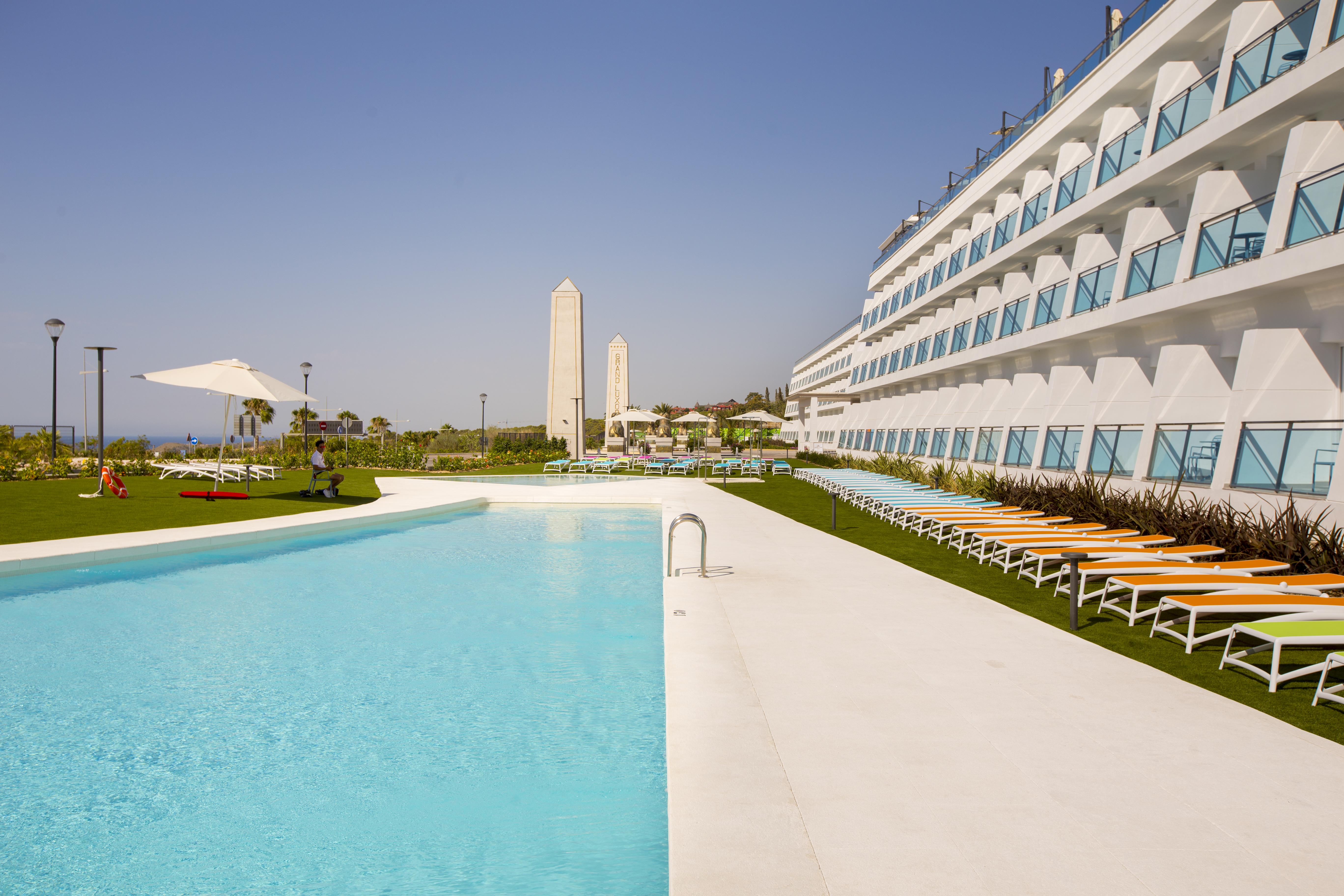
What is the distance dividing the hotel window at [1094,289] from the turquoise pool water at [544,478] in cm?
1507

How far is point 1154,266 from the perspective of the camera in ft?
44.3

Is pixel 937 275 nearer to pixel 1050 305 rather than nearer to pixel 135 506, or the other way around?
pixel 1050 305

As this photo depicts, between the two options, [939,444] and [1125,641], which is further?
[939,444]

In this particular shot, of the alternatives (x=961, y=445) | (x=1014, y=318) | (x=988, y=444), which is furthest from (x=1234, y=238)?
(x=961, y=445)

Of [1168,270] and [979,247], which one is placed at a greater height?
[979,247]

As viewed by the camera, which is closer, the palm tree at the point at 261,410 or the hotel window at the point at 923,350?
the hotel window at the point at 923,350

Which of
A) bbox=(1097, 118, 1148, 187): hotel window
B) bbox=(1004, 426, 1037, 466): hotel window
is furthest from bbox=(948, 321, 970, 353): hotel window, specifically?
bbox=(1097, 118, 1148, 187): hotel window

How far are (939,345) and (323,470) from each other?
19965mm

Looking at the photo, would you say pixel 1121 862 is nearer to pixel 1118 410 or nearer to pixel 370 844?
pixel 370 844

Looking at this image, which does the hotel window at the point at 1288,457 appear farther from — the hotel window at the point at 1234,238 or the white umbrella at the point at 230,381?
the white umbrella at the point at 230,381

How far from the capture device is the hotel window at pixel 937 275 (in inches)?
1039

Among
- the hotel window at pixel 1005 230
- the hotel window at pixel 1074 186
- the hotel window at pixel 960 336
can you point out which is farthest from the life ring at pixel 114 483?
the hotel window at pixel 1005 230

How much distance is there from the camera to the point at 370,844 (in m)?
3.88

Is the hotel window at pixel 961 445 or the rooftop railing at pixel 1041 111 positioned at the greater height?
the rooftop railing at pixel 1041 111
